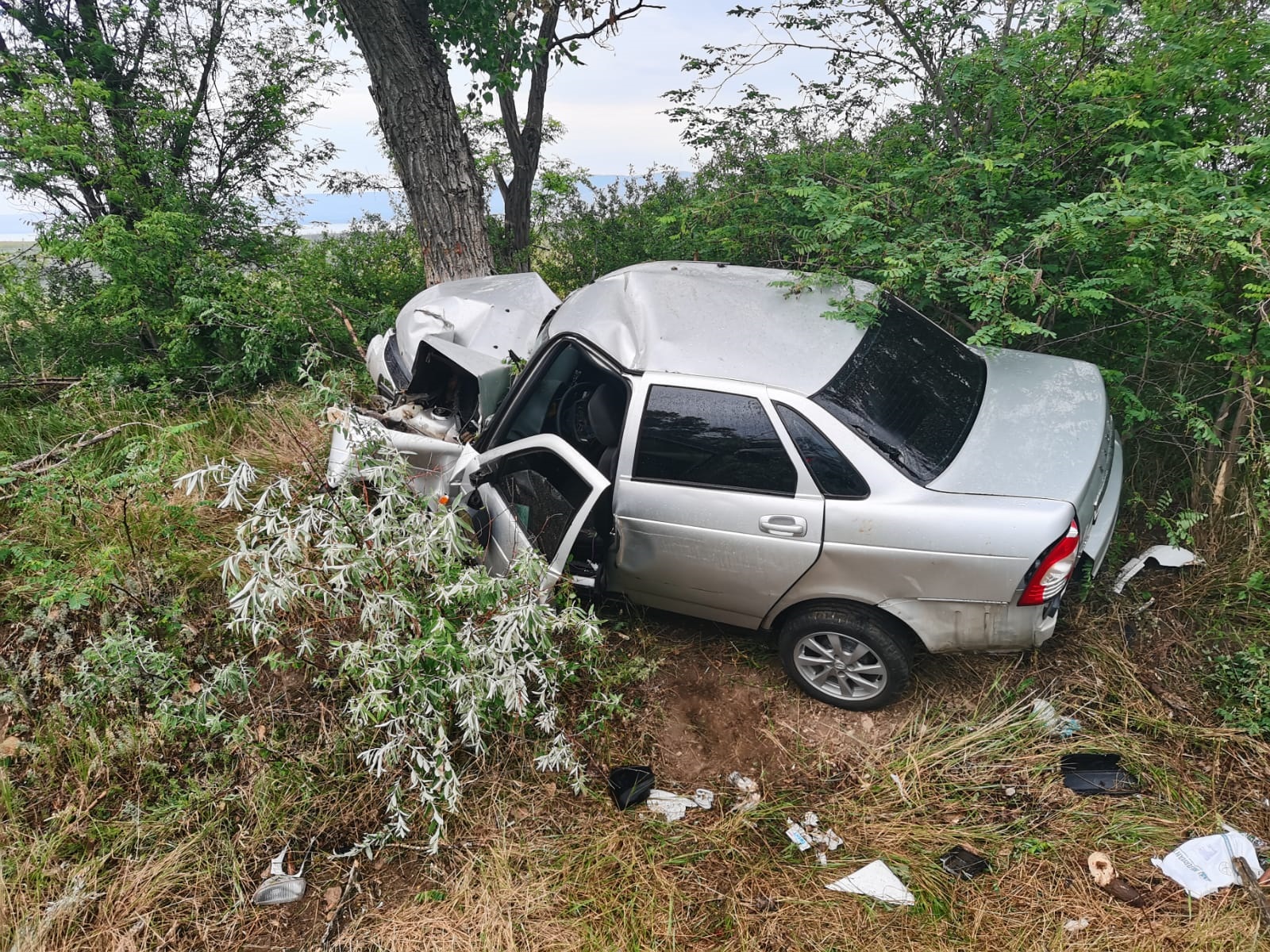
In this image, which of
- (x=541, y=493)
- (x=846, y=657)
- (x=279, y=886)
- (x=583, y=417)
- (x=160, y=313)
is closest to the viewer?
(x=279, y=886)

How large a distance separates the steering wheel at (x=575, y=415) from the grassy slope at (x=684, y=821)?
3.42ft

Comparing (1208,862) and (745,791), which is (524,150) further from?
(1208,862)

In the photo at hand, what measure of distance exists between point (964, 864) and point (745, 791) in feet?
2.78

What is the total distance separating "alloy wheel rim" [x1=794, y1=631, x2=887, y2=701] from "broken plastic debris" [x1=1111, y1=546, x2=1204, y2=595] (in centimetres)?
141

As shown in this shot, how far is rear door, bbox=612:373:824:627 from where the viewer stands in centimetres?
281

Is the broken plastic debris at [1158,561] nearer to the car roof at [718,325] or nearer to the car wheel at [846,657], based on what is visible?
the car wheel at [846,657]

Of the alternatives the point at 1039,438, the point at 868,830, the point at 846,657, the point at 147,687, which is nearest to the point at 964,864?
the point at 868,830

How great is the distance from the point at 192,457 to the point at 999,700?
Answer: 16.9 feet

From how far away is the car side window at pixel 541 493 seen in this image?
2934mm

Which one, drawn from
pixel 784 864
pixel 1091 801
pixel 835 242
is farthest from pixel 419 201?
pixel 1091 801

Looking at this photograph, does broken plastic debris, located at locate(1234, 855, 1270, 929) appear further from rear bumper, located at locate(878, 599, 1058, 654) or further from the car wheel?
the car wheel

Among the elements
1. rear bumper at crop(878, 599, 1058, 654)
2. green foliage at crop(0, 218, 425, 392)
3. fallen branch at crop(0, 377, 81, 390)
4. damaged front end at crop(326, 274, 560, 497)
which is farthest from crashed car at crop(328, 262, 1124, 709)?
fallen branch at crop(0, 377, 81, 390)

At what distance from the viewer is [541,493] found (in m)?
3.12

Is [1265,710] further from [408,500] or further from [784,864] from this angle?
[408,500]
